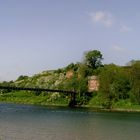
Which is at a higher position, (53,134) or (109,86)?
(109,86)

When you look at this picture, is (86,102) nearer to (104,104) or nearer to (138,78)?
(104,104)

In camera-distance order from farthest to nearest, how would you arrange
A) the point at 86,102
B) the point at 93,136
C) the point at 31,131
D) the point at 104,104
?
the point at 86,102, the point at 104,104, the point at 31,131, the point at 93,136

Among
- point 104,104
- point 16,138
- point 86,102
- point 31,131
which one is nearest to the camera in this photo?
point 16,138

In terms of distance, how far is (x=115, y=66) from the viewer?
185 m

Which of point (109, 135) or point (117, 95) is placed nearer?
point (109, 135)

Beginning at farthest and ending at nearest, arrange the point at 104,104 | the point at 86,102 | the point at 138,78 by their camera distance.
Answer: the point at 86,102 → the point at 104,104 → the point at 138,78

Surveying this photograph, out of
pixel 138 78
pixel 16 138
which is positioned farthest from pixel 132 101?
pixel 16 138

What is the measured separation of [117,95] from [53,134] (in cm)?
10920

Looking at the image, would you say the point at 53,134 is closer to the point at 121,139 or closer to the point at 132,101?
the point at 121,139

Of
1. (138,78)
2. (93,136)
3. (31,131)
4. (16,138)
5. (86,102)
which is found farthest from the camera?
(86,102)

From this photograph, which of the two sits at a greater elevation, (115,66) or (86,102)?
(115,66)

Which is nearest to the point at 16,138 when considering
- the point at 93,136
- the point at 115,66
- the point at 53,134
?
the point at 53,134

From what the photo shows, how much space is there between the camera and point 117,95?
570ft

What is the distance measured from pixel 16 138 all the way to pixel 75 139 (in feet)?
27.0
